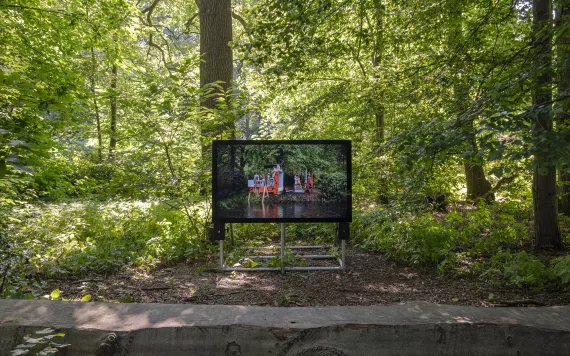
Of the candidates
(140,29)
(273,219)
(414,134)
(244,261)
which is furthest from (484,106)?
(140,29)

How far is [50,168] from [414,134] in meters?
7.46

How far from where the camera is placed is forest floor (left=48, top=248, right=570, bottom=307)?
5.20 m

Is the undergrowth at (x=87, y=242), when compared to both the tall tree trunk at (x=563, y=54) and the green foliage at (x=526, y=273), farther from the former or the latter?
the tall tree trunk at (x=563, y=54)

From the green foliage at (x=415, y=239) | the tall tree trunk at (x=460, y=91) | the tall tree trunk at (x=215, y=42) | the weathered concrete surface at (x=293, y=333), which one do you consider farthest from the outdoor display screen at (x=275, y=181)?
the tall tree trunk at (x=215, y=42)

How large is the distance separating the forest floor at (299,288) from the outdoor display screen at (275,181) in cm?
84

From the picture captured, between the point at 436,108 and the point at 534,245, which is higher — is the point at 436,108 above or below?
above

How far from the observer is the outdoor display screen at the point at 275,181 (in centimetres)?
655

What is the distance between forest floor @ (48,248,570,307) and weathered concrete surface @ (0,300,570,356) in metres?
1.70

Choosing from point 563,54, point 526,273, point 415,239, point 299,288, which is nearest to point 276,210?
point 299,288

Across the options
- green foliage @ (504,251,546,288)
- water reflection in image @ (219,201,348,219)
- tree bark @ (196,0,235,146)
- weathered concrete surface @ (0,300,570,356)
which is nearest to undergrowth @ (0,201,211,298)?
water reflection in image @ (219,201,348,219)

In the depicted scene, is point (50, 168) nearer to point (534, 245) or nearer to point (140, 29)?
point (140, 29)

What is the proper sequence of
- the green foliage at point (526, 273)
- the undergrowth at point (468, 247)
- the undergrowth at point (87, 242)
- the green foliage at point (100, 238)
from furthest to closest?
the green foliage at point (100, 238) < the undergrowth at point (87, 242) < the undergrowth at point (468, 247) < the green foliage at point (526, 273)

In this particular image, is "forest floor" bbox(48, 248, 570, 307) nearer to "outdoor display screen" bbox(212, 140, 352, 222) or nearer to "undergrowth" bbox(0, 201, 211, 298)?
"undergrowth" bbox(0, 201, 211, 298)

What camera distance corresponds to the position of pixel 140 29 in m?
9.70
